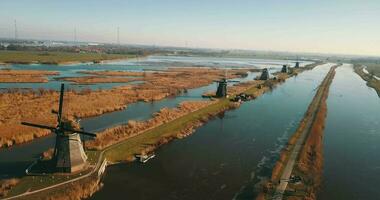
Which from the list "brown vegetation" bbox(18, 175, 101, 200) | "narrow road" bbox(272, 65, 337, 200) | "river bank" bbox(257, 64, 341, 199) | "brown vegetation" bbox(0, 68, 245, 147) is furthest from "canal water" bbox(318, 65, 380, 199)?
"brown vegetation" bbox(0, 68, 245, 147)

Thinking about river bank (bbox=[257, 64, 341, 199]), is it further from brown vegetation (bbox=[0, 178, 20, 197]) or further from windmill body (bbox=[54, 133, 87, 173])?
brown vegetation (bbox=[0, 178, 20, 197])

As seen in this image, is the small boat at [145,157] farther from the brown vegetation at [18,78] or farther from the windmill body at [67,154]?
the brown vegetation at [18,78]

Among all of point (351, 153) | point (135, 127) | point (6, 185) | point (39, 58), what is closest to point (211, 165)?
point (135, 127)

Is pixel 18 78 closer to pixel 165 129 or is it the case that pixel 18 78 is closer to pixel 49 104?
pixel 49 104

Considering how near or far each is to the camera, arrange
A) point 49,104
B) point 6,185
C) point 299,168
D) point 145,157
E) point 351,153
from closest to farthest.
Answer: point 6,185 < point 299,168 < point 145,157 < point 351,153 < point 49,104

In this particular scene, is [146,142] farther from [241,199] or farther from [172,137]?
[241,199]
